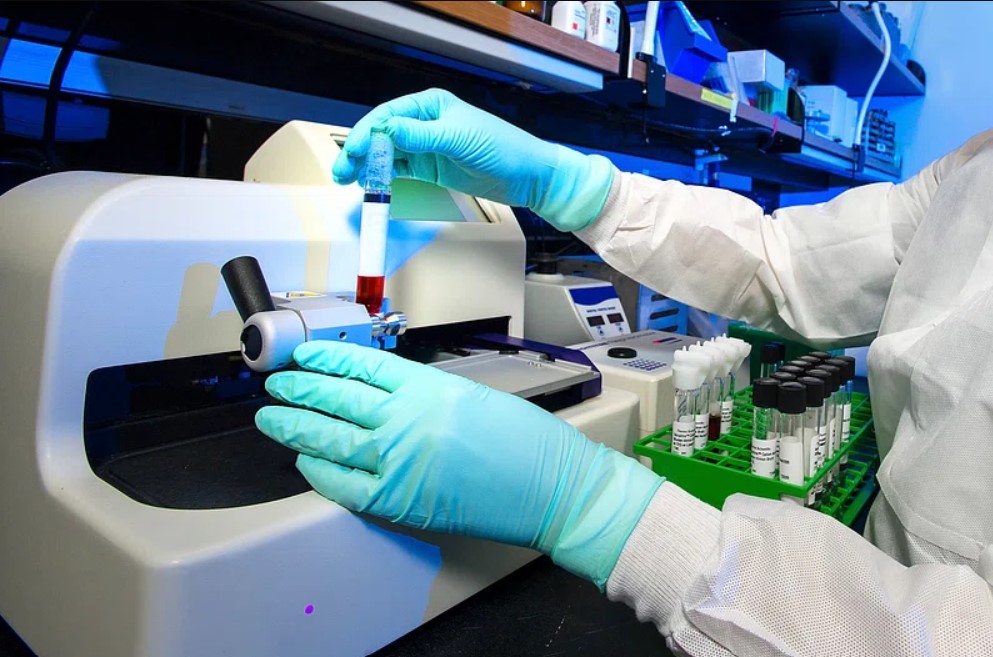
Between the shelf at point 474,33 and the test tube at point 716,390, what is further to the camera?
the test tube at point 716,390

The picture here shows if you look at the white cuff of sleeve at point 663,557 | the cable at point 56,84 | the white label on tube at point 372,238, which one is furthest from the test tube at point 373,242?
the cable at point 56,84

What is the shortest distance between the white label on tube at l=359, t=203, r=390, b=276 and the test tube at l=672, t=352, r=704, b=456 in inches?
16.4

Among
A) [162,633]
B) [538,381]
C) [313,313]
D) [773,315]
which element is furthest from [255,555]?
[773,315]

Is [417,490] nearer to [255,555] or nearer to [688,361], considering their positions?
[255,555]

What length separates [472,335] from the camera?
1041mm

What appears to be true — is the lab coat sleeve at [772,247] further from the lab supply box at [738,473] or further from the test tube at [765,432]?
the test tube at [765,432]

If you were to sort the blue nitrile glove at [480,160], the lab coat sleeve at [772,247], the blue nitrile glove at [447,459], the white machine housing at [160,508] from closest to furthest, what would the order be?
the white machine housing at [160,508] < the blue nitrile glove at [447,459] < the blue nitrile glove at [480,160] < the lab coat sleeve at [772,247]

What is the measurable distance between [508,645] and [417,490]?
20 cm

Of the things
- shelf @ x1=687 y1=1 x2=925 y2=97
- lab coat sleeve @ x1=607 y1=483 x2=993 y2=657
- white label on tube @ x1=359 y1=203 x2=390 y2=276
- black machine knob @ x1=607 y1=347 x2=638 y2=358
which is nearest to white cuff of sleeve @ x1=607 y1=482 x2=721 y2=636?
lab coat sleeve @ x1=607 y1=483 x2=993 y2=657

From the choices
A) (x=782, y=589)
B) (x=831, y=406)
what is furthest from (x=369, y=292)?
(x=831, y=406)

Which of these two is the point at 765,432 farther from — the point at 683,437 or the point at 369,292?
the point at 369,292

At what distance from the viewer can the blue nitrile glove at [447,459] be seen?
23.7 inches

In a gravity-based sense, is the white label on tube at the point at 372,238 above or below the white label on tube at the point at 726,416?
above

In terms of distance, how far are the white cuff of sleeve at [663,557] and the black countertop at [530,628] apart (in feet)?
0.26
